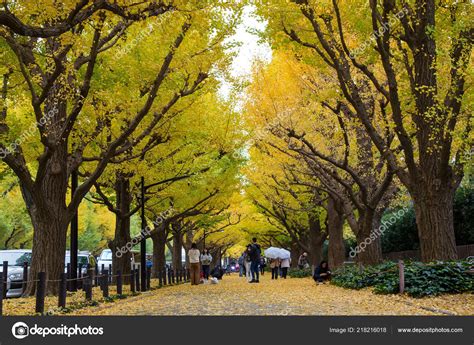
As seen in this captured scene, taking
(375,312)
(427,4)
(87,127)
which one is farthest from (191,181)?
(375,312)

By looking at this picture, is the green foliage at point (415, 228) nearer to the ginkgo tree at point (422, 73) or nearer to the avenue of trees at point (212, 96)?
the avenue of trees at point (212, 96)

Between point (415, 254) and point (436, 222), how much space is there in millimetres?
13293

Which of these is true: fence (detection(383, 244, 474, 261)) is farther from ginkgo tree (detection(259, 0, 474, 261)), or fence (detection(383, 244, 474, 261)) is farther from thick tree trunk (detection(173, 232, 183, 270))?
thick tree trunk (detection(173, 232, 183, 270))

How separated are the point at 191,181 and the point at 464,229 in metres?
10.8

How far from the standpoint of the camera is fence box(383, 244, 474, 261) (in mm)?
20419

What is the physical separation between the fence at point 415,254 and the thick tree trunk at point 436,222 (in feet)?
29.1

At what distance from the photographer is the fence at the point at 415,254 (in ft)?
67.0

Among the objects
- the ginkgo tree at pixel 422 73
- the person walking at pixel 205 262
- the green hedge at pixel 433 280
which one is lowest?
the green hedge at pixel 433 280

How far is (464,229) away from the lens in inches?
879

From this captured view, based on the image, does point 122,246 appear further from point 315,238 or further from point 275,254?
point 315,238

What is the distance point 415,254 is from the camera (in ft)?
80.8

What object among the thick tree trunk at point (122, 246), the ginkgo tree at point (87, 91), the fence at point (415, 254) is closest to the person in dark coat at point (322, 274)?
the fence at point (415, 254)
